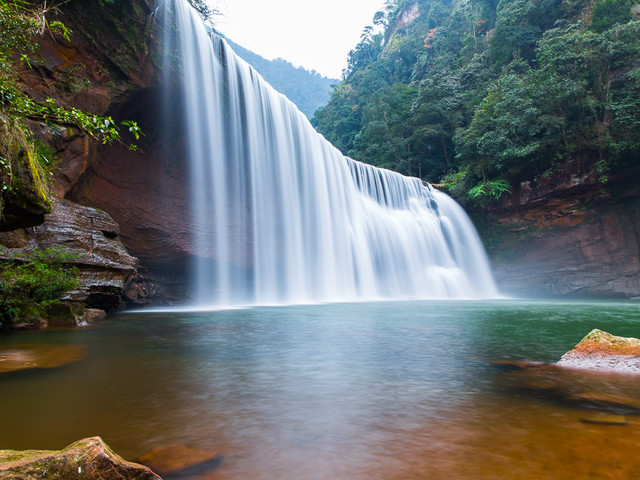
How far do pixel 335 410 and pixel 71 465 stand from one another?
184cm

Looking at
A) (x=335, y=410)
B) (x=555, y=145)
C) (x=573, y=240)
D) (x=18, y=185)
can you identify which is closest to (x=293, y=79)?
(x=555, y=145)

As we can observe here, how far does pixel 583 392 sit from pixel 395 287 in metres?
16.6

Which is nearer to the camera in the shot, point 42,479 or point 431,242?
point 42,479

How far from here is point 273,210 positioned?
56.6 ft

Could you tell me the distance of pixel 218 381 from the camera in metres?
3.74

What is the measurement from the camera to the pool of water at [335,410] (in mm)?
2035

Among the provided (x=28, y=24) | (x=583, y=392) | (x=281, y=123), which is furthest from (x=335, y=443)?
(x=281, y=123)

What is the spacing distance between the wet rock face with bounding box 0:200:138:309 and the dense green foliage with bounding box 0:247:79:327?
1.27 feet

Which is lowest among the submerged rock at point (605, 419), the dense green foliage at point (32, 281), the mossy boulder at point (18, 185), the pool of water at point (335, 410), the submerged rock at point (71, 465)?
the submerged rock at point (605, 419)

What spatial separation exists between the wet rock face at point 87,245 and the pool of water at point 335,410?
3.59 m

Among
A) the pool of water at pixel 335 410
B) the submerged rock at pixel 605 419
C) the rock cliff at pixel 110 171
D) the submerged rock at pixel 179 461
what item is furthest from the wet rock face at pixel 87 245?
the submerged rock at pixel 605 419

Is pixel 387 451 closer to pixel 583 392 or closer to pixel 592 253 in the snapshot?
pixel 583 392

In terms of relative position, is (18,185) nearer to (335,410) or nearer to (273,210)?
(335,410)

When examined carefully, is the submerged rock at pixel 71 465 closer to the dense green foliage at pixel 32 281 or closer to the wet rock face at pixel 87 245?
the dense green foliage at pixel 32 281
